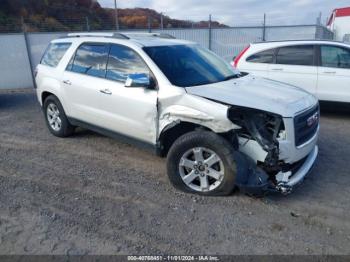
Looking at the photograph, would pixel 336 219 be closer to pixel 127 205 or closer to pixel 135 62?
pixel 127 205

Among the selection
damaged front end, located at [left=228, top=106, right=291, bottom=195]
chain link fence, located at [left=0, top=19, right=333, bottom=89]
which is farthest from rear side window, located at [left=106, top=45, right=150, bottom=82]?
chain link fence, located at [left=0, top=19, right=333, bottom=89]

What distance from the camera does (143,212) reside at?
3494 mm

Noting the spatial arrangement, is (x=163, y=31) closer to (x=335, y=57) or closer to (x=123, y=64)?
(x=335, y=57)

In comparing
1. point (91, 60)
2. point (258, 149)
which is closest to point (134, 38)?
point (91, 60)

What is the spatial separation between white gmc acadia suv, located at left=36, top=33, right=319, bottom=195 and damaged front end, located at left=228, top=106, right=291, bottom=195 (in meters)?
0.01

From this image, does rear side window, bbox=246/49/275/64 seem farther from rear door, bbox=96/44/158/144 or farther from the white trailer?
the white trailer

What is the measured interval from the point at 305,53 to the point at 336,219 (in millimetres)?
4724

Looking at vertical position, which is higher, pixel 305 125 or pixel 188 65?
pixel 188 65

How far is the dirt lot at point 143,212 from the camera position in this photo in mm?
2959

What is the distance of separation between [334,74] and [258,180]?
4.50 meters

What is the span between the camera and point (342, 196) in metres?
3.78

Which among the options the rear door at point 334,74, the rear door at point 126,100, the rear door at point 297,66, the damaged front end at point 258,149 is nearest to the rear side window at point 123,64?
the rear door at point 126,100

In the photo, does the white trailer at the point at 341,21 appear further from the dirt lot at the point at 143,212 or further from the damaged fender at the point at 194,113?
the damaged fender at the point at 194,113

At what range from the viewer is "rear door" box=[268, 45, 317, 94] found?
6980mm
